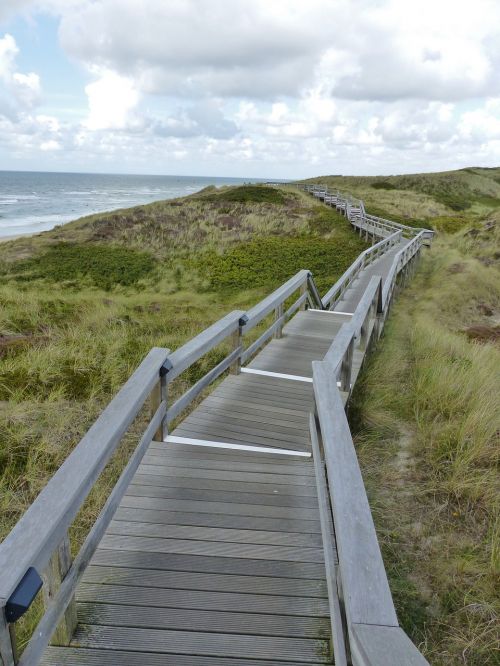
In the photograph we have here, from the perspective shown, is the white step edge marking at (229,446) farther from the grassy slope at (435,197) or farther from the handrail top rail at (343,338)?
the grassy slope at (435,197)

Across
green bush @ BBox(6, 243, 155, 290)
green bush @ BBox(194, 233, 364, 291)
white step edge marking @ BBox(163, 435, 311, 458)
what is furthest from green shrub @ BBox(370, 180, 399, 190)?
white step edge marking @ BBox(163, 435, 311, 458)

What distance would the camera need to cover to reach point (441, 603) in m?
3.16

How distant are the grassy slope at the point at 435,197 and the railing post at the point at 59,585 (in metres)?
30.8

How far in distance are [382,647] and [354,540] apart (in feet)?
1.43

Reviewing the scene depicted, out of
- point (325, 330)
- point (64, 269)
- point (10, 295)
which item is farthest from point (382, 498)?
point (64, 269)

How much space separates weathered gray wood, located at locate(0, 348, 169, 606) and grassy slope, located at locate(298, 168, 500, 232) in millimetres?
30274

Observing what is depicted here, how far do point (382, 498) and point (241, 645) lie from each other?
2.19m

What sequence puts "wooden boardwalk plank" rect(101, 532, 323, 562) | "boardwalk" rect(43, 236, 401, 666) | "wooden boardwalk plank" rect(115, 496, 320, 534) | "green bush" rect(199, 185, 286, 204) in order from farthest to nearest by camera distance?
"green bush" rect(199, 185, 286, 204), "wooden boardwalk plank" rect(115, 496, 320, 534), "wooden boardwalk plank" rect(101, 532, 323, 562), "boardwalk" rect(43, 236, 401, 666)

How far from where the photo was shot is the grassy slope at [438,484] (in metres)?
3.02

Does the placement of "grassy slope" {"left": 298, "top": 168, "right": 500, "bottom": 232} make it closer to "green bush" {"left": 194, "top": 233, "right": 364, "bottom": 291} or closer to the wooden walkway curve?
"green bush" {"left": 194, "top": 233, "right": 364, "bottom": 291}

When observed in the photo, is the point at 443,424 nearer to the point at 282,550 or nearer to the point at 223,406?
the point at 223,406

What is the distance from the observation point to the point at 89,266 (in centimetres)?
1953

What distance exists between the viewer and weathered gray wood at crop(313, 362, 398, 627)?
5.05 feet

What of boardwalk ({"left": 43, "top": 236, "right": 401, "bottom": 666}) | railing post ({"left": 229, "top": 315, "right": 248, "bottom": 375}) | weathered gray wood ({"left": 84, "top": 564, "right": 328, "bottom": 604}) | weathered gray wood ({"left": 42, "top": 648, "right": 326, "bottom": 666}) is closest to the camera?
weathered gray wood ({"left": 42, "top": 648, "right": 326, "bottom": 666})
